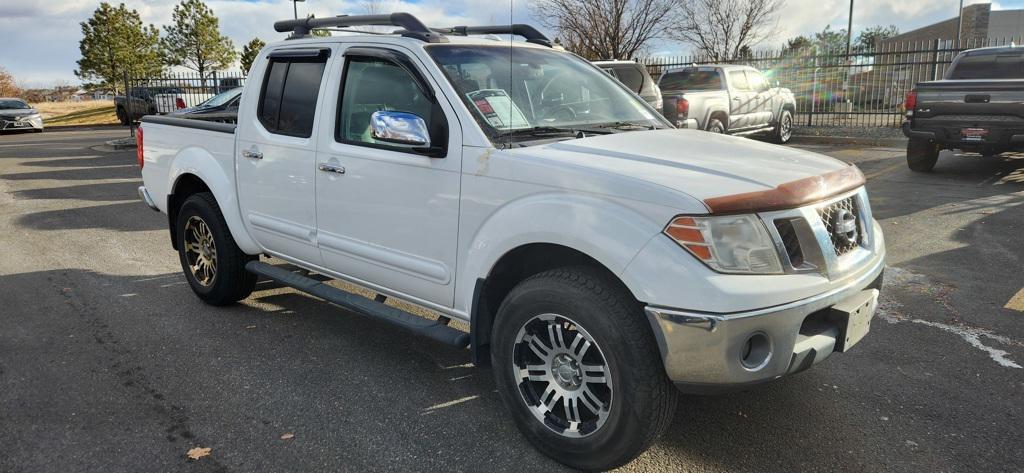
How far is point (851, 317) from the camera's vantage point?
2961mm

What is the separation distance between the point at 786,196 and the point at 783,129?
15527mm

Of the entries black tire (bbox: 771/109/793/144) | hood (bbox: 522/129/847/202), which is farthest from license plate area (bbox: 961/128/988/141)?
hood (bbox: 522/129/847/202)

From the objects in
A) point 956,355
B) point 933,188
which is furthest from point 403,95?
point 933,188

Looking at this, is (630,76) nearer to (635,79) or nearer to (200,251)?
(635,79)

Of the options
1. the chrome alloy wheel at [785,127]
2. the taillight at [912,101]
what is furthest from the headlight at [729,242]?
the chrome alloy wheel at [785,127]

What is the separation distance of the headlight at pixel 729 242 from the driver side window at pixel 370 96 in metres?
1.62

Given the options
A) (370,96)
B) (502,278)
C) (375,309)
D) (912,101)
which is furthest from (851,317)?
(912,101)

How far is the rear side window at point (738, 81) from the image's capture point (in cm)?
1498

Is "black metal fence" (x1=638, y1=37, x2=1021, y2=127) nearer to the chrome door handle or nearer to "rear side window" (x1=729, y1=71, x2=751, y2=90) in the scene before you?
"rear side window" (x1=729, y1=71, x2=751, y2=90)

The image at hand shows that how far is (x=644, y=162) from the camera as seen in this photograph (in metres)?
3.08

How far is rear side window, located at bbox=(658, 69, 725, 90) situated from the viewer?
575 inches

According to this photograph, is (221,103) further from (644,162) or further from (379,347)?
(644,162)

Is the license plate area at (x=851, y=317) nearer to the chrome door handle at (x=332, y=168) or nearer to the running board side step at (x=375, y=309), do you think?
the running board side step at (x=375, y=309)

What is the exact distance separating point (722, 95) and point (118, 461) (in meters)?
13.2
